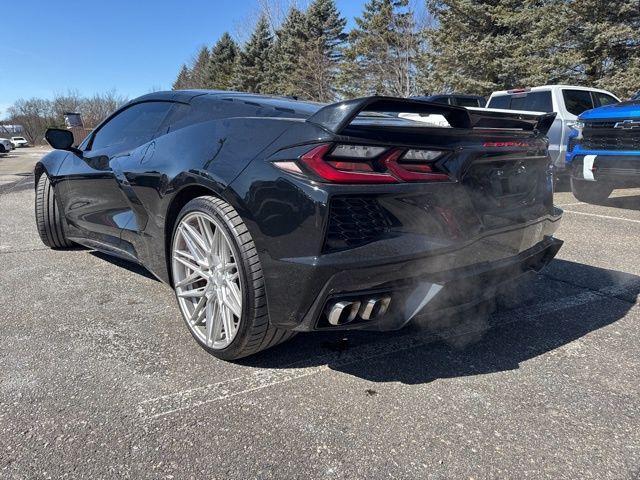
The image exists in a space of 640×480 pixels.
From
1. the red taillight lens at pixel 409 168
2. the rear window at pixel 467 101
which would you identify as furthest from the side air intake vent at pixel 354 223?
the rear window at pixel 467 101

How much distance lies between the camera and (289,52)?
36.2 meters

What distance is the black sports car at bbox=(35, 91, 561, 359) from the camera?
1816 millimetres

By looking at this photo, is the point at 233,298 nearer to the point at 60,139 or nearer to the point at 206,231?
the point at 206,231

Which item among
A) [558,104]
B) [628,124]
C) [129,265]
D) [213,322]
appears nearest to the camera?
[213,322]

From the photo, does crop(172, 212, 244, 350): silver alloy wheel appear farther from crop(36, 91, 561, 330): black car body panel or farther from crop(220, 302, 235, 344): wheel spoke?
crop(36, 91, 561, 330): black car body panel

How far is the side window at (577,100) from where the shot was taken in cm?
857

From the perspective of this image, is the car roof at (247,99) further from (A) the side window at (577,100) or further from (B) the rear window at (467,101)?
(B) the rear window at (467,101)

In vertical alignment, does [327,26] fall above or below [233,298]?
above

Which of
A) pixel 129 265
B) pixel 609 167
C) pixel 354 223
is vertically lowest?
pixel 129 265

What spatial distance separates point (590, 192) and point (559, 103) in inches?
84.3

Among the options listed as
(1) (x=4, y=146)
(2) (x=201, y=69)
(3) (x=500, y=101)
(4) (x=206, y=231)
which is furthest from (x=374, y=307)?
(2) (x=201, y=69)

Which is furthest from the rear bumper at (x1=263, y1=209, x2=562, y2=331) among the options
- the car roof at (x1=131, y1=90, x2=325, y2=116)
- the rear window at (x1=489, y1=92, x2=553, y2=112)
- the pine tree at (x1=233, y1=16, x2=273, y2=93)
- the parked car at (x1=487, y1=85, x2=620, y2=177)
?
the pine tree at (x1=233, y1=16, x2=273, y2=93)

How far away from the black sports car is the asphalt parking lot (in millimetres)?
279

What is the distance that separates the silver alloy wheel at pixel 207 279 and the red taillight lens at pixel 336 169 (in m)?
0.53
